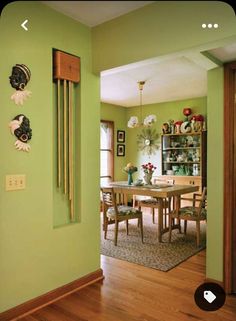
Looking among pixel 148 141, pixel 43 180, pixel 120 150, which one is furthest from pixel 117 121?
pixel 43 180

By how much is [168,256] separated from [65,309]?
1.53m

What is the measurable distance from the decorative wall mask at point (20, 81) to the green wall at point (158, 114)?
14.2ft

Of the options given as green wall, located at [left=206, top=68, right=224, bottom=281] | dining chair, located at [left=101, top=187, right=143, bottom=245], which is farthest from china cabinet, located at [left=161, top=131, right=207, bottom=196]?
green wall, located at [left=206, top=68, right=224, bottom=281]

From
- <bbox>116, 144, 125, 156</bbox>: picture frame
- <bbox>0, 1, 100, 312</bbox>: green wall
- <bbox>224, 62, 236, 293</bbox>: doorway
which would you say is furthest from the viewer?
Answer: <bbox>116, 144, 125, 156</bbox>: picture frame

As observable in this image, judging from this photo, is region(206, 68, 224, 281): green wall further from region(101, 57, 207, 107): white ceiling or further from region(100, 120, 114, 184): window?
region(100, 120, 114, 184): window

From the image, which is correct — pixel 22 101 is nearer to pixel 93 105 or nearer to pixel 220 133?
pixel 93 105

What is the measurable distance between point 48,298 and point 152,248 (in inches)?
66.9

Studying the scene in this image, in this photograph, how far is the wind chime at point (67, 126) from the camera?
229 cm

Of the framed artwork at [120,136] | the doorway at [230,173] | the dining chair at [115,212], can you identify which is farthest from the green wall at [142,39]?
the framed artwork at [120,136]

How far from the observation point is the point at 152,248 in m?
3.53

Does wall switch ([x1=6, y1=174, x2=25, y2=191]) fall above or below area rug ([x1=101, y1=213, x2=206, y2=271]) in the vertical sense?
above

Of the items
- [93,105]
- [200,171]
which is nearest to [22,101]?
[93,105]

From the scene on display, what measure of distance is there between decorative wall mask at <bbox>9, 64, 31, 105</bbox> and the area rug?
2.13 m

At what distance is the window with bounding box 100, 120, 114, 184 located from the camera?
6.28m
